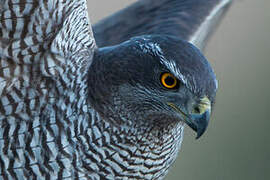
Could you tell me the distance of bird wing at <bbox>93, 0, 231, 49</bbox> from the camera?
6.47 ft

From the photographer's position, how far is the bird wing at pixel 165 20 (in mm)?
1973

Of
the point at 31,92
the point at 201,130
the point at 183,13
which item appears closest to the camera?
the point at 201,130

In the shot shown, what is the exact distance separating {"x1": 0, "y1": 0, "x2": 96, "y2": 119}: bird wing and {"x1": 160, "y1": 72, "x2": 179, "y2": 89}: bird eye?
0.24 meters

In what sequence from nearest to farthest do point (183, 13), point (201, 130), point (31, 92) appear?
1. point (201, 130)
2. point (31, 92)
3. point (183, 13)

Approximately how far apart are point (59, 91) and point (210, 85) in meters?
0.40

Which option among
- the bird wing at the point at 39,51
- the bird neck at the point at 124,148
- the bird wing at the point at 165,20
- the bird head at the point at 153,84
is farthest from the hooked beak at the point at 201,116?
the bird wing at the point at 165,20

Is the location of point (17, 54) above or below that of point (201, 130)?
above

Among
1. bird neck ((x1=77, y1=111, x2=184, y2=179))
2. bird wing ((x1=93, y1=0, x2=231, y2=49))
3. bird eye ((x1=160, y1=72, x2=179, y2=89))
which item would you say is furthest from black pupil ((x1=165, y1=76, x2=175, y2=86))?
bird wing ((x1=93, y1=0, x2=231, y2=49))

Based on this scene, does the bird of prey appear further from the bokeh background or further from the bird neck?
the bokeh background

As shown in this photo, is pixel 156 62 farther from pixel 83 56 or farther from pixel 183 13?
pixel 183 13

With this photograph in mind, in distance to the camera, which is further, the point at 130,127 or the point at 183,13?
the point at 183,13

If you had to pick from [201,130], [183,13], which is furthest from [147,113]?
[183,13]

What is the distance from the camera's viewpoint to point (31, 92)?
1328 millimetres

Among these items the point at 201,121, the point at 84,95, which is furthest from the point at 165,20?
the point at 201,121
